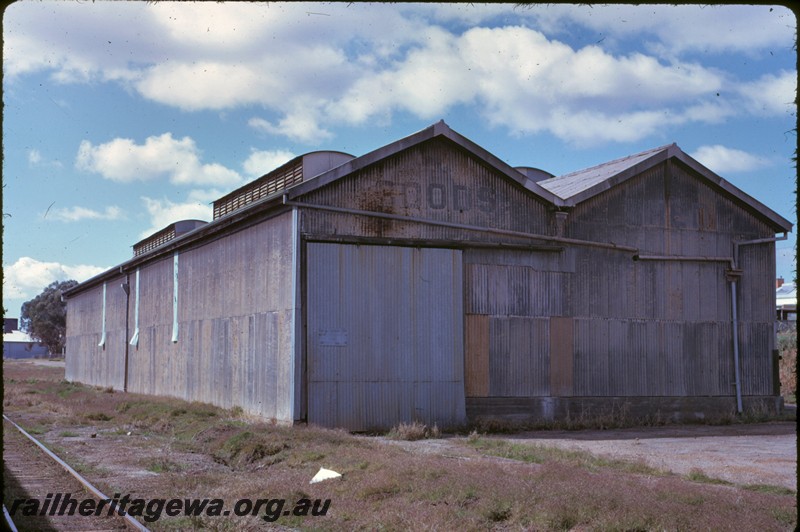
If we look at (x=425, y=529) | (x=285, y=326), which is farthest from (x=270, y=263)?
(x=425, y=529)

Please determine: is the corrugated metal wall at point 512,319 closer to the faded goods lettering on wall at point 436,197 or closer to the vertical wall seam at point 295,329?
the faded goods lettering on wall at point 436,197

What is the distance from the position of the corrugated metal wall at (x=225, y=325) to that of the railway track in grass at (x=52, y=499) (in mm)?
5758

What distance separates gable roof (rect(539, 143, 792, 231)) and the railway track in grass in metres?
13.9

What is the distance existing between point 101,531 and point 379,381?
10484 mm

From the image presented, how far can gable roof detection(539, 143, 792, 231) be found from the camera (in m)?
21.9

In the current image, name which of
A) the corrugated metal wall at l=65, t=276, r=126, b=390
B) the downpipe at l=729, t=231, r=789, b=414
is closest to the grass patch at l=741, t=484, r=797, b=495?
the downpipe at l=729, t=231, r=789, b=414

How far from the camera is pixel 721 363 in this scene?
2328 centimetres

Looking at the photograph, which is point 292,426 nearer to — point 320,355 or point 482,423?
point 320,355

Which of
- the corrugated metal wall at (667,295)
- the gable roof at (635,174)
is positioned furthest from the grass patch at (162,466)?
the gable roof at (635,174)

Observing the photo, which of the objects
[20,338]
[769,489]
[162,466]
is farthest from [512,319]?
[20,338]

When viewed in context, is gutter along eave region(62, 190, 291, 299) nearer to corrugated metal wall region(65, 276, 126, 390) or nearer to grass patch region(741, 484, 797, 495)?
corrugated metal wall region(65, 276, 126, 390)

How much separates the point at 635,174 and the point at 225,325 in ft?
41.2

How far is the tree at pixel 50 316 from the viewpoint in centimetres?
11350

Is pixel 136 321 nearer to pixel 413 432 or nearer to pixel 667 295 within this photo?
pixel 413 432
